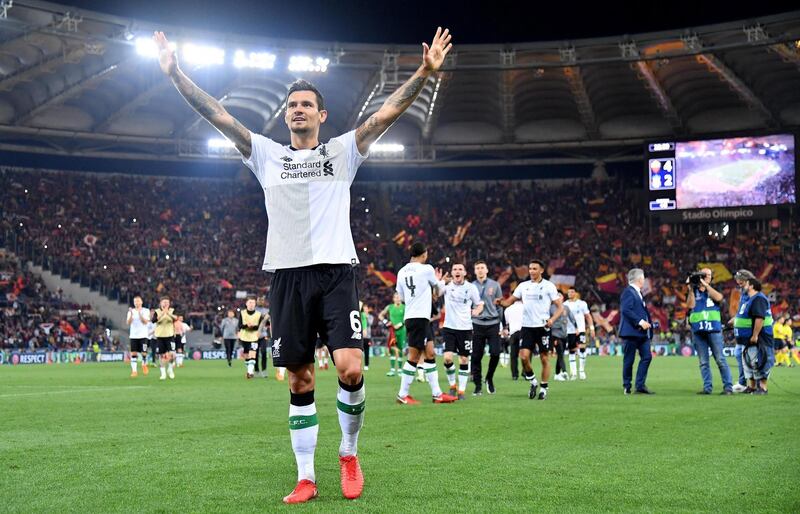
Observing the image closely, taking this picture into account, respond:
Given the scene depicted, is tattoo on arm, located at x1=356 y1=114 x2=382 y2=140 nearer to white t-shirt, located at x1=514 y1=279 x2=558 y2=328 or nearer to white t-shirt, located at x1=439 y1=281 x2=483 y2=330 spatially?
white t-shirt, located at x1=514 y1=279 x2=558 y2=328

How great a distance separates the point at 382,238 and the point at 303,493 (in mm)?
52020

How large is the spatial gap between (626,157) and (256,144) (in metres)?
53.8

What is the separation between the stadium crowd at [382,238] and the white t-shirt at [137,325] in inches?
842

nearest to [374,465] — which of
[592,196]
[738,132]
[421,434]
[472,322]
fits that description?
[421,434]

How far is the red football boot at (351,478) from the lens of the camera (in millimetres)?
6242

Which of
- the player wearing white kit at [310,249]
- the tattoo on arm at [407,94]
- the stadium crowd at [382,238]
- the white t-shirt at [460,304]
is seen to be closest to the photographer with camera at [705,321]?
the white t-shirt at [460,304]

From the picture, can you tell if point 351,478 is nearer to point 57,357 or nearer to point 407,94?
point 407,94

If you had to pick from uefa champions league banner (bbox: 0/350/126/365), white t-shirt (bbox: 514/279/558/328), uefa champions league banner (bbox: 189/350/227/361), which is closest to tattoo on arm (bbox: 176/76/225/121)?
white t-shirt (bbox: 514/279/558/328)

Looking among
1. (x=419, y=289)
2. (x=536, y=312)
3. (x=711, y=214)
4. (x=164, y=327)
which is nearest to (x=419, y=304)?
(x=419, y=289)

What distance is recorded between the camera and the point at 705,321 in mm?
17547

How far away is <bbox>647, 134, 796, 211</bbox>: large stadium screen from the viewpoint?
44094mm

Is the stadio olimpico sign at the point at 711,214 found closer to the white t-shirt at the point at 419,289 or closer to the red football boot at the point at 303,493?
the white t-shirt at the point at 419,289

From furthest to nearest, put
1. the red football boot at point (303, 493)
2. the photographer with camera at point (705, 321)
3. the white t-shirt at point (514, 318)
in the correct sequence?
the white t-shirt at point (514, 318) < the photographer with camera at point (705, 321) < the red football boot at point (303, 493)

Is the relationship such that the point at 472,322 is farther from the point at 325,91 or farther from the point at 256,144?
the point at 325,91
